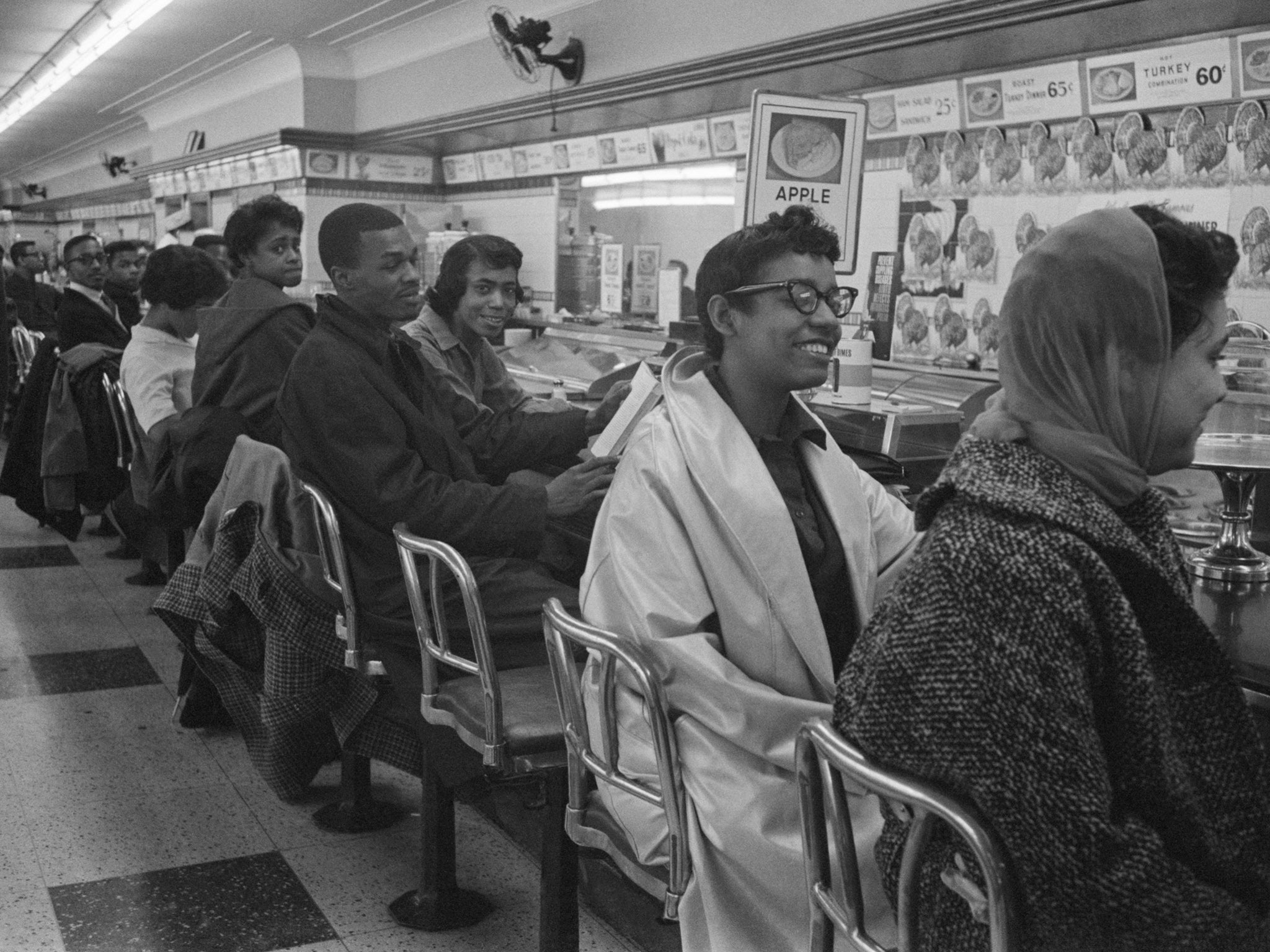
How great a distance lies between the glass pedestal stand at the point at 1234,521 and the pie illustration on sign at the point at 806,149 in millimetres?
1586

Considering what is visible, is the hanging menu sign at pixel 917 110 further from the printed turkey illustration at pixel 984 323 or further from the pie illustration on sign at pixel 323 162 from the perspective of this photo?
the pie illustration on sign at pixel 323 162

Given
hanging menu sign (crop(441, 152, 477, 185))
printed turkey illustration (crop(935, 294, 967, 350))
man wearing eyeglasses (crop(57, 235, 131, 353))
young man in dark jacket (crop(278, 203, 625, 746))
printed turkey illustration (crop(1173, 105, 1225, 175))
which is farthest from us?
hanging menu sign (crop(441, 152, 477, 185))

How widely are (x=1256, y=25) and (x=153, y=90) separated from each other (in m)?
11.2

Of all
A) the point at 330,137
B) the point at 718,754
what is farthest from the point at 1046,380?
the point at 330,137

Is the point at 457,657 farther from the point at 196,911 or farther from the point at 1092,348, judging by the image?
the point at 1092,348

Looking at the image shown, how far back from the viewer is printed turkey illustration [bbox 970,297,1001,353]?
5.25 metres

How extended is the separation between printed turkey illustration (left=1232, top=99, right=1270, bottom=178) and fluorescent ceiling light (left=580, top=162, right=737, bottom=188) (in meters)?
2.80

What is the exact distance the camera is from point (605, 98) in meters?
6.59


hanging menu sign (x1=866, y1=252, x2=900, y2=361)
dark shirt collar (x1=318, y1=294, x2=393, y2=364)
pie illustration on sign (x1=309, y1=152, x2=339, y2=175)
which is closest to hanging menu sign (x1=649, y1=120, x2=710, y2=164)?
hanging menu sign (x1=866, y1=252, x2=900, y2=361)

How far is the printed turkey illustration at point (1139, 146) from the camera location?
180 inches

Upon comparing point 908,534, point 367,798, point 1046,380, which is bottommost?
point 367,798

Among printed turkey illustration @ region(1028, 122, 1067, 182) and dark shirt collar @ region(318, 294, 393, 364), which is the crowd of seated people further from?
printed turkey illustration @ region(1028, 122, 1067, 182)

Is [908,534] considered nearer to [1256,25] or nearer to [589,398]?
[589,398]

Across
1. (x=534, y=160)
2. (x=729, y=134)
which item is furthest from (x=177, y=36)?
(x=729, y=134)
